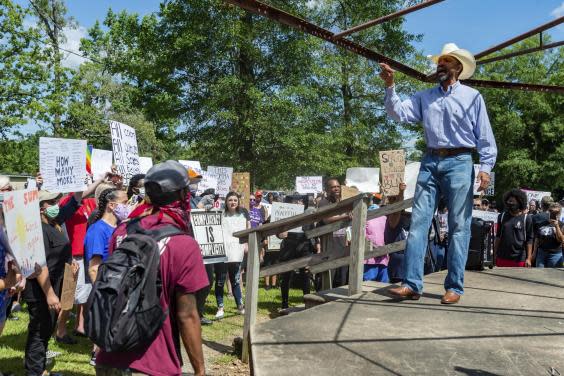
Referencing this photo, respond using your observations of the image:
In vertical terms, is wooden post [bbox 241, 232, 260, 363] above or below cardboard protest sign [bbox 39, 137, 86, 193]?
below

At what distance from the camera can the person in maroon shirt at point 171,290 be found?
2.71 m

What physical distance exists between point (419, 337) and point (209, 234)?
512 cm

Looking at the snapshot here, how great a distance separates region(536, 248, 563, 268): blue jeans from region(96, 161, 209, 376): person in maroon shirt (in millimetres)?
8357

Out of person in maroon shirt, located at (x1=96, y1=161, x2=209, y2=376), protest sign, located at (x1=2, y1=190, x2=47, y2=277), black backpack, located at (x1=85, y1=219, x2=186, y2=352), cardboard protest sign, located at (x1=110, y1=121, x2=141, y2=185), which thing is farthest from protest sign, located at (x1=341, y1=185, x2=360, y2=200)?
black backpack, located at (x1=85, y1=219, x2=186, y2=352)

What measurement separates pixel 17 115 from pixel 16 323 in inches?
784

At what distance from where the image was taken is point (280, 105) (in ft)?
76.6

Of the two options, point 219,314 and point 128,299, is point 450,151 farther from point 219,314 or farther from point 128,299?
point 219,314

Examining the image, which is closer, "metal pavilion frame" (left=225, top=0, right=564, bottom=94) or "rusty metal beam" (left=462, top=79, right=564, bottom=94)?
"metal pavilion frame" (left=225, top=0, right=564, bottom=94)

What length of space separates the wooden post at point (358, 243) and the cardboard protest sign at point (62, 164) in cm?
377

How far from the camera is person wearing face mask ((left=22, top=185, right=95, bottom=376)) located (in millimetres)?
5383

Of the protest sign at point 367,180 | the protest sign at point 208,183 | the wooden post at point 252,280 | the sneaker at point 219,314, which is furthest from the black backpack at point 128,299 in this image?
the protest sign at point 208,183

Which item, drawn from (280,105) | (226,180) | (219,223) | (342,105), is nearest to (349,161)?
(342,105)

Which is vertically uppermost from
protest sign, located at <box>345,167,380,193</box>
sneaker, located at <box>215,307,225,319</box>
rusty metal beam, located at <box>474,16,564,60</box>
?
rusty metal beam, located at <box>474,16,564,60</box>

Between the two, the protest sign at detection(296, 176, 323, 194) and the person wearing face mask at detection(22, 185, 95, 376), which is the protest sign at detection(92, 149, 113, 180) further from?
the protest sign at detection(296, 176, 323, 194)
